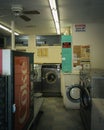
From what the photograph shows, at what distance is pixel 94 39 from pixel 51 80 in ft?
9.35

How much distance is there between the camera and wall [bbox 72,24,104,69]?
673cm

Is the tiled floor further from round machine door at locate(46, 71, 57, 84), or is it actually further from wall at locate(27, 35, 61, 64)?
wall at locate(27, 35, 61, 64)

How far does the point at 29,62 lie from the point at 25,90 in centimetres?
61

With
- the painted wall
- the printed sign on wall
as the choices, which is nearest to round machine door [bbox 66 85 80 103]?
the painted wall

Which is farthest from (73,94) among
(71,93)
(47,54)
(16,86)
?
(16,86)

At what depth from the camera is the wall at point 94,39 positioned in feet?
22.1

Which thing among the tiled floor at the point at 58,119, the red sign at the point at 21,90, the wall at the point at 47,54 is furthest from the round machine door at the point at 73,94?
the wall at the point at 47,54

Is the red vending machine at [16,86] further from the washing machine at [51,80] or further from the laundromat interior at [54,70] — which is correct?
the washing machine at [51,80]

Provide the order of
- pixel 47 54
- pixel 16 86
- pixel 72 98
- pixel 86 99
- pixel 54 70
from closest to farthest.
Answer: pixel 16 86 → pixel 86 99 → pixel 72 98 → pixel 54 70 → pixel 47 54

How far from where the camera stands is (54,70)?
27.8ft

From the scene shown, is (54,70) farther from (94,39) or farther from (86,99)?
(86,99)

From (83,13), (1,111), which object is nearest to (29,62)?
(1,111)

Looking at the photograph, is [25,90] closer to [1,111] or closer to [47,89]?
[1,111]

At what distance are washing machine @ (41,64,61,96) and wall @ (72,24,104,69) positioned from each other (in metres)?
2.11
